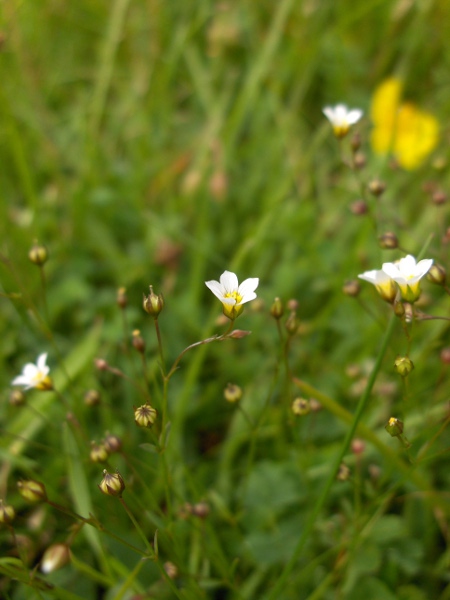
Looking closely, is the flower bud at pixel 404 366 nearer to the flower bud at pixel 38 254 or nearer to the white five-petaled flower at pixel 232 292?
the white five-petaled flower at pixel 232 292

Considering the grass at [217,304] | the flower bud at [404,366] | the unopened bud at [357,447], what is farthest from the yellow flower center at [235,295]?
the unopened bud at [357,447]

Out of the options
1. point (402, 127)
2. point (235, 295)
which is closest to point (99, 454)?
point (235, 295)

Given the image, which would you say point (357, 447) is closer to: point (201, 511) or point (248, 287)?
point (201, 511)

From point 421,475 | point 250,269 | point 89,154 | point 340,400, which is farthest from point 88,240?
point 421,475

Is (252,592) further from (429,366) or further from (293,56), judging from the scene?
(293,56)

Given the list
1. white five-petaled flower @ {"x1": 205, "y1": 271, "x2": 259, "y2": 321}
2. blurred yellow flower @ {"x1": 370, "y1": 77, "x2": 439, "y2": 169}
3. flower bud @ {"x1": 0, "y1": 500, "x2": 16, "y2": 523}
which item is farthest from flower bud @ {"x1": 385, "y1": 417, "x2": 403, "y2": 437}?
blurred yellow flower @ {"x1": 370, "y1": 77, "x2": 439, "y2": 169}
